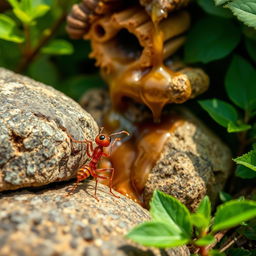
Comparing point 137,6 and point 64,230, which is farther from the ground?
point 137,6

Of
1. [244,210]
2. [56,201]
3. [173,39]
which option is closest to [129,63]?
[173,39]

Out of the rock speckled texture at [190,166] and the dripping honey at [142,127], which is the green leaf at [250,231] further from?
the dripping honey at [142,127]

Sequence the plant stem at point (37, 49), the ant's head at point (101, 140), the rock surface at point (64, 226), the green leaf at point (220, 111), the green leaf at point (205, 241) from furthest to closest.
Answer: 1. the plant stem at point (37, 49)
2. the green leaf at point (220, 111)
3. the ant's head at point (101, 140)
4. the green leaf at point (205, 241)
5. the rock surface at point (64, 226)

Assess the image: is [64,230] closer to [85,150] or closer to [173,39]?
[85,150]

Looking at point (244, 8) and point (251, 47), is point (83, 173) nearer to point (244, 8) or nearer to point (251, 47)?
point (244, 8)

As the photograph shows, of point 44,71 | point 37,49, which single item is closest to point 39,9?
point 37,49

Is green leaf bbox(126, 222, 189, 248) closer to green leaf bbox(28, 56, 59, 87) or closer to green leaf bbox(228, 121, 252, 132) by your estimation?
green leaf bbox(228, 121, 252, 132)

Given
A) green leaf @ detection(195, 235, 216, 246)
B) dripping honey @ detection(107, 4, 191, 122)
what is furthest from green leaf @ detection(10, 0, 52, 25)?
green leaf @ detection(195, 235, 216, 246)

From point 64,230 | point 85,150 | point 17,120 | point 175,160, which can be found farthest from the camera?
point 175,160

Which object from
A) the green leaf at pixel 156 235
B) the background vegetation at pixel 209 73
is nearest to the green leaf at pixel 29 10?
the background vegetation at pixel 209 73
